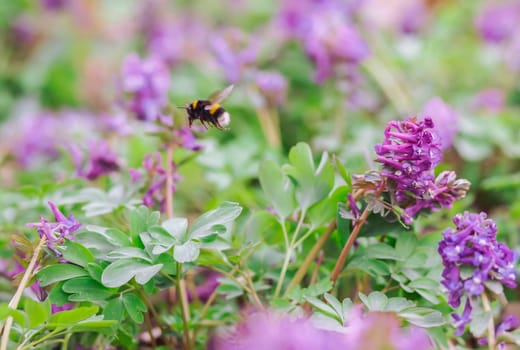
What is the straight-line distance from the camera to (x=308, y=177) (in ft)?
3.45

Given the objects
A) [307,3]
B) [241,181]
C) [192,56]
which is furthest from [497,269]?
[192,56]

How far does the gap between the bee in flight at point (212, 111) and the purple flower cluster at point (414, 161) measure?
0.27 meters

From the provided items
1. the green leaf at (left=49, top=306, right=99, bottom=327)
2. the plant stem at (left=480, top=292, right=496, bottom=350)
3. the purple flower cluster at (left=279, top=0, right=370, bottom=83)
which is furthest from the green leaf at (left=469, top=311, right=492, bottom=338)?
the purple flower cluster at (left=279, top=0, right=370, bottom=83)

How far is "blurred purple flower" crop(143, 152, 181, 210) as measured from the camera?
117 cm

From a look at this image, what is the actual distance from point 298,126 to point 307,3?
1.63 feet

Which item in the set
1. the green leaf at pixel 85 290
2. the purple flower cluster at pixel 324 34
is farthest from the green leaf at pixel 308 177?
the purple flower cluster at pixel 324 34

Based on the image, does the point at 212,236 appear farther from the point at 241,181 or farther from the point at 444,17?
the point at 444,17

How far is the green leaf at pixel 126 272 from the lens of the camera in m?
0.88

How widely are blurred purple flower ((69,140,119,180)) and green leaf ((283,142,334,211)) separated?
50 centimetres

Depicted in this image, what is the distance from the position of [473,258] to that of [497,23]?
75.1 inches

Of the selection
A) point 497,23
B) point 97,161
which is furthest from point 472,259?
point 497,23

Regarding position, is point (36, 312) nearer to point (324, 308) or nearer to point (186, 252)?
point (186, 252)

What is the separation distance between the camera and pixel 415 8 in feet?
9.58

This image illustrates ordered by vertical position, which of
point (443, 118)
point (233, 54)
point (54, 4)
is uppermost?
point (54, 4)
